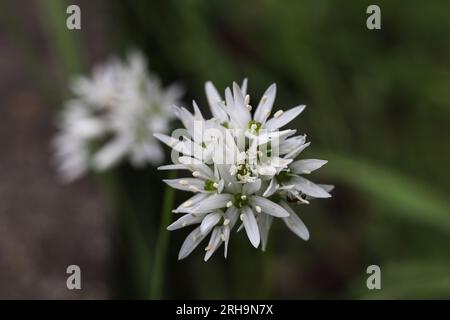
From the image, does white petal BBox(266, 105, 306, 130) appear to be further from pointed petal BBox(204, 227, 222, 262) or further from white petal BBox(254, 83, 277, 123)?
pointed petal BBox(204, 227, 222, 262)

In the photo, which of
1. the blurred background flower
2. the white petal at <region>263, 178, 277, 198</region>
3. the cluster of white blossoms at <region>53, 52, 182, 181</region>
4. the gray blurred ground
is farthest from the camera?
the gray blurred ground

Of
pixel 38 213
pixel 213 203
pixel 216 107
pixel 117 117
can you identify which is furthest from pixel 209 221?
pixel 38 213

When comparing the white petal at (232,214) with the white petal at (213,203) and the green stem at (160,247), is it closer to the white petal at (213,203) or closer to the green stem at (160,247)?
the white petal at (213,203)

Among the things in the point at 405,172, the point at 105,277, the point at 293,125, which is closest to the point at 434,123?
the point at 405,172

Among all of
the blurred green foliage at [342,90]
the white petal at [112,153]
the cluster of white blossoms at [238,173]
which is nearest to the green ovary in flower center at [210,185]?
the cluster of white blossoms at [238,173]

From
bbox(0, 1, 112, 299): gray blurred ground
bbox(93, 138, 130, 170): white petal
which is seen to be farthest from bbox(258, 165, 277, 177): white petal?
bbox(0, 1, 112, 299): gray blurred ground
